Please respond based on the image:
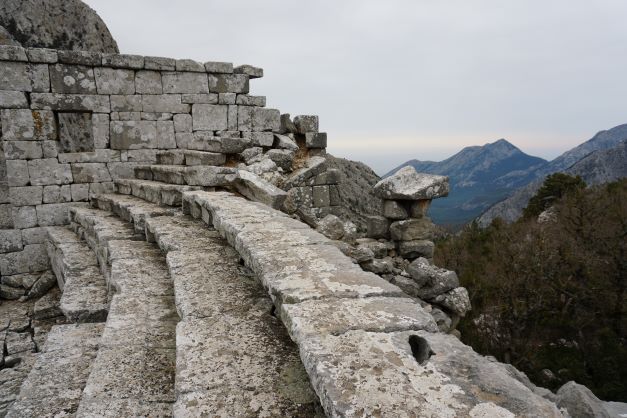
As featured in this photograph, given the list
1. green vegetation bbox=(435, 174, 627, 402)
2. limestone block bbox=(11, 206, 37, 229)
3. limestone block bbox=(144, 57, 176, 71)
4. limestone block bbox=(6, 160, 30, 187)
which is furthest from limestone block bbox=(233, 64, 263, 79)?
green vegetation bbox=(435, 174, 627, 402)

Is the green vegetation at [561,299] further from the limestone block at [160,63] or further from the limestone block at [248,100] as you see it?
the limestone block at [160,63]

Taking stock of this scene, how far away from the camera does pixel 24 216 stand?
7.47 metres

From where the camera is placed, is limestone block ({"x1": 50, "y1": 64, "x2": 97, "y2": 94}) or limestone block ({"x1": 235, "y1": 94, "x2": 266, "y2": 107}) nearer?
limestone block ({"x1": 50, "y1": 64, "x2": 97, "y2": 94})

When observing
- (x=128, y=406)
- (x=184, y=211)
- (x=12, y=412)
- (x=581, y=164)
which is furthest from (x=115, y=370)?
(x=581, y=164)

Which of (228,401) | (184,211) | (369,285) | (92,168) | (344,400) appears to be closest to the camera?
(344,400)

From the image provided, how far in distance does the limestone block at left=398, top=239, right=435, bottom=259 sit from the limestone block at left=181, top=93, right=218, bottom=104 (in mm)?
4626

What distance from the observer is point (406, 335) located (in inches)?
76.5

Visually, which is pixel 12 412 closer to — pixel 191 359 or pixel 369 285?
pixel 191 359

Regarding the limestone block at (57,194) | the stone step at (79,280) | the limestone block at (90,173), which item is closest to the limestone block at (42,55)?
the limestone block at (90,173)

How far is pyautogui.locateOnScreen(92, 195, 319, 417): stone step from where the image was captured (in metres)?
1.78

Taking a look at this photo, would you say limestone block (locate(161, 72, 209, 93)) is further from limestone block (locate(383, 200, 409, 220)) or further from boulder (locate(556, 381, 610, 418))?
boulder (locate(556, 381, 610, 418))

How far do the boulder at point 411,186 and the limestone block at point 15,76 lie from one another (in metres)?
6.02

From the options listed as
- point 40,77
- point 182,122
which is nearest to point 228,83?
point 182,122

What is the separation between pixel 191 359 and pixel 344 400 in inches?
34.2
